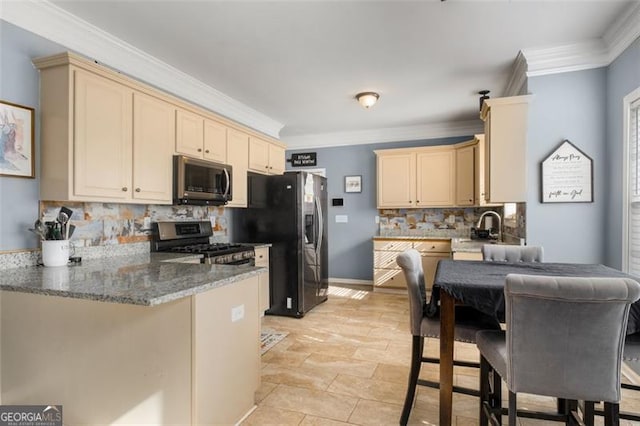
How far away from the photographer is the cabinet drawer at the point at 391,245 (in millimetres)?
5255

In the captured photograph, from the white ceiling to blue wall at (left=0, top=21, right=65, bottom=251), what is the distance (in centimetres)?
35

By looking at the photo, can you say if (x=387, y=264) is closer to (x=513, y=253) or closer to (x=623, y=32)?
(x=513, y=253)

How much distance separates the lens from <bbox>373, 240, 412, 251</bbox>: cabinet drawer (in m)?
5.26

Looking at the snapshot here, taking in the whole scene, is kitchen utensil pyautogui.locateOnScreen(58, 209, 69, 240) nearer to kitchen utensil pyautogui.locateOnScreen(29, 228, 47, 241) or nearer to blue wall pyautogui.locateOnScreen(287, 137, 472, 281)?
kitchen utensil pyautogui.locateOnScreen(29, 228, 47, 241)

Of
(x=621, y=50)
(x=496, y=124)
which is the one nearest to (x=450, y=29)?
(x=496, y=124)

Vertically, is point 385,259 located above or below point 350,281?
above

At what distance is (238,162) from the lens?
393 centimetres

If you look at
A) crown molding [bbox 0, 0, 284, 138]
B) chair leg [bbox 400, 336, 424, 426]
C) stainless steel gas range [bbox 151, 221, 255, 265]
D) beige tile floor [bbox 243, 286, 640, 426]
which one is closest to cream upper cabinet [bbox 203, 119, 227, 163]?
crown molding [bbox 0, 0, 284, 138]

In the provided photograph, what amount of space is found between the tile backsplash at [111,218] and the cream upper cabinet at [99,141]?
275mm

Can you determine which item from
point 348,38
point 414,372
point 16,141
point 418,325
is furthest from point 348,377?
point 16,141

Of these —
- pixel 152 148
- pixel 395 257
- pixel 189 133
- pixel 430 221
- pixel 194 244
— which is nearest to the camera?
pixel 152 148

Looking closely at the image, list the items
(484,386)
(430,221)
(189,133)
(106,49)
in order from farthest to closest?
(430,221) < (189,133) < (106,49) < (484,386)

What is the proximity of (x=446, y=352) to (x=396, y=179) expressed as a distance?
394cm

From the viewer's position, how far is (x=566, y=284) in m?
1.28
